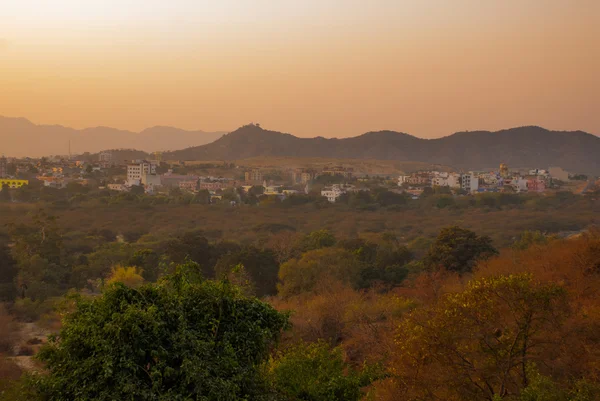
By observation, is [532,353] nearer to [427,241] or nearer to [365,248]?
[365,248]

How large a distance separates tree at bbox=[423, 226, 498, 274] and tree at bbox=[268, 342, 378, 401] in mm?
14682

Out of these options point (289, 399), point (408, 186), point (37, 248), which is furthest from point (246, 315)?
point (408, 186)

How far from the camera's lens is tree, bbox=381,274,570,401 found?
841 centimetres

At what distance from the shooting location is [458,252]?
22672 mm

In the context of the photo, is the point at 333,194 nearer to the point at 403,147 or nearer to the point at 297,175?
the point at 297,175

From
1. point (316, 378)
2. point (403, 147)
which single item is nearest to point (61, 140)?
point (403, 147)

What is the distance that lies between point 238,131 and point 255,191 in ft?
260

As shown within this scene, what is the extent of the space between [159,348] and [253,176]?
84904 millimetres

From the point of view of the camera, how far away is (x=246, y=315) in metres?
7.44

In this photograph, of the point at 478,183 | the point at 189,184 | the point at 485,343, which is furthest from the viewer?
the point at 189,184

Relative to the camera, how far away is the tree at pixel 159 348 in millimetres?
6262

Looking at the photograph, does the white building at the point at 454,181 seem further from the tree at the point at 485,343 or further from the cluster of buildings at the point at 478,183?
the tree at the point at 485,343

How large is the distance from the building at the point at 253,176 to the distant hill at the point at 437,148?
40139mm

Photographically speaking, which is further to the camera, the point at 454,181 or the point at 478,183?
the point at 454,181
